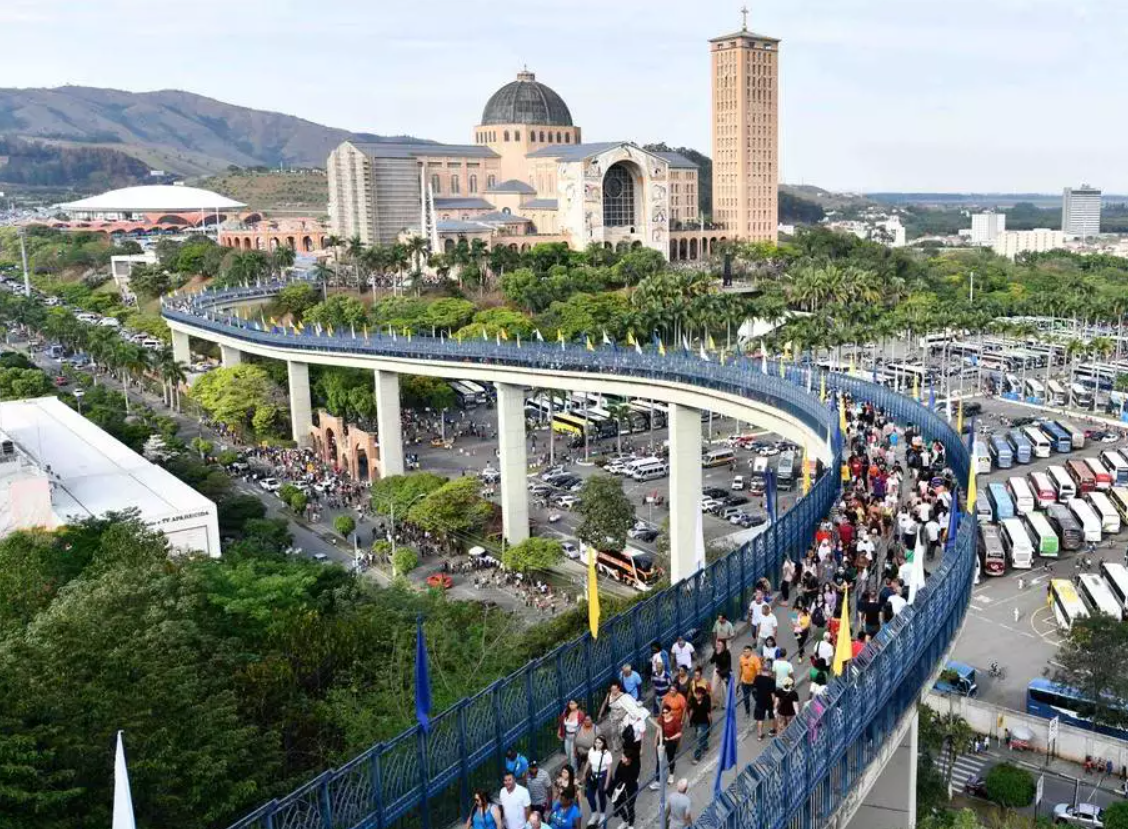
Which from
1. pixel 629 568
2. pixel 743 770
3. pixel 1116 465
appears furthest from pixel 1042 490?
pixel 743 770

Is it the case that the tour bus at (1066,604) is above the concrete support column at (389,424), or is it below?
below

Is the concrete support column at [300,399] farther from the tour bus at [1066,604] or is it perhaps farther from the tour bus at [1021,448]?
the tour bus at [1066,604]

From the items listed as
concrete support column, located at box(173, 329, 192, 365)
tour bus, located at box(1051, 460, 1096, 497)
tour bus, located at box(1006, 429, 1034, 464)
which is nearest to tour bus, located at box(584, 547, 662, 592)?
tour bus, located at box(1051, 460, 1096, 497)

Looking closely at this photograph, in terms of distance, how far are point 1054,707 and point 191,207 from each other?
7137 inches

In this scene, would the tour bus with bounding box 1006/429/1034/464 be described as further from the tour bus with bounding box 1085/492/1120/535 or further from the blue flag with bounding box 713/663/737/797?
the blue flag with bounding box 713/663/737/797

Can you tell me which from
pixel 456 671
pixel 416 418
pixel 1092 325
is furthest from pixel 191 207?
pixel 456 671

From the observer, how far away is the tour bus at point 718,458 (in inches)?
2506

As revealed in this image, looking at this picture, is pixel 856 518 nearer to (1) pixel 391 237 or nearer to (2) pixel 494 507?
(2) pixel 494 507

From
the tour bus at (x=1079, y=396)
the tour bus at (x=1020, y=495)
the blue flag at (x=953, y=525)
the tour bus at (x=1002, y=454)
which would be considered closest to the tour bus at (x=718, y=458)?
the tour bus at (x=1002, y=454)

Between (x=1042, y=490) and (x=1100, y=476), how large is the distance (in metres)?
4.37

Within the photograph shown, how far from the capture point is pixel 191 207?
19025cm

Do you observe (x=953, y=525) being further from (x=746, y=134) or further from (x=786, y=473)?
(x=746, y=134)

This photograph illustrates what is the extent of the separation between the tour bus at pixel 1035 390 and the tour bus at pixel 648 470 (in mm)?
34869

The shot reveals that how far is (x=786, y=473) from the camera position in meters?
58.3
